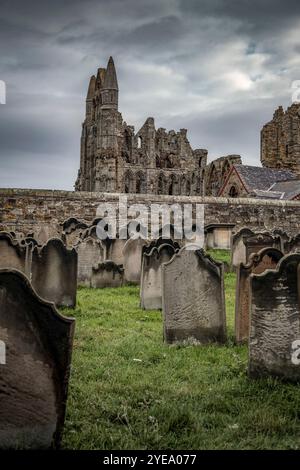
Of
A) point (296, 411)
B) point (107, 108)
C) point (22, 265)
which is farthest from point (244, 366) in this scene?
point (107, 108)

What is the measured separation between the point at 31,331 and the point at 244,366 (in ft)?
8.06

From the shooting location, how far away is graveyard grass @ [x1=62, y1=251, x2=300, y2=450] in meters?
3.04

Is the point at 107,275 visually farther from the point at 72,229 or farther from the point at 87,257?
the point at 72,229

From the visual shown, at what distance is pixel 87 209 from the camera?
48.5ft

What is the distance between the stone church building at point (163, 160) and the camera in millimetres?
32178

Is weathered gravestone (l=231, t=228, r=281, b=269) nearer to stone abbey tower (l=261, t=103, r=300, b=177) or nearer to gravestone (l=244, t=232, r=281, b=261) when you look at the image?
gravestone (l=244, t=232, r=281, b=261)

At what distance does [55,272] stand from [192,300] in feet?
9.59

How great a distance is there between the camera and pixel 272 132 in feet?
138

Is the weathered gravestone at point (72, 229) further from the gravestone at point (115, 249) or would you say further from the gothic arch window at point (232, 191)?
the gothic arch window at point (232, 191)

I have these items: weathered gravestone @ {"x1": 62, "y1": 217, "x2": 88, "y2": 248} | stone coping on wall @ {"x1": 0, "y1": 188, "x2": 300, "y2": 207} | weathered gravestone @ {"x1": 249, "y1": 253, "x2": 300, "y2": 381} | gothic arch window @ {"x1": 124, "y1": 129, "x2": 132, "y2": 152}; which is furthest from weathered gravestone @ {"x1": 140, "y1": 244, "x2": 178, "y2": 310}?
gothic arch window @ {"x1": 124, "y1": 129, "x2": 132, "y2": 152}

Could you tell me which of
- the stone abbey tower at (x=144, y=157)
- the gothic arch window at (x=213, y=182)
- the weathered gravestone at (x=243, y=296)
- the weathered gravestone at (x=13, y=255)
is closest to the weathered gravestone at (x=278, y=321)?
the weathered gravestone at (x=243, y=296)

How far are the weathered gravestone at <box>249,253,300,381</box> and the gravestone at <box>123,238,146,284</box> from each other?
5.88 m
